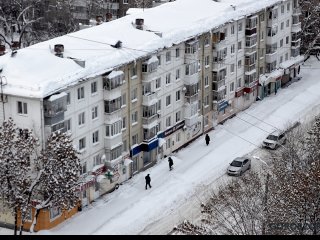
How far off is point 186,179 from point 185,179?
0.24 ft

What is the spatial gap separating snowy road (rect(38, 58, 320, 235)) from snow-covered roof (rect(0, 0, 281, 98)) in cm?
868

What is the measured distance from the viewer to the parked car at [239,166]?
54.0 m

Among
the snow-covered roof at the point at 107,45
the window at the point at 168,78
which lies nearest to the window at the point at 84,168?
the snow-covered roof at the point at 107,45

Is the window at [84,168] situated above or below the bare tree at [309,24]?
below

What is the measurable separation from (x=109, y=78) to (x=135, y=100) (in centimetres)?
489

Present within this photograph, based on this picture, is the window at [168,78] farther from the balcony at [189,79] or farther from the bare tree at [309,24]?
the bare tree at [309,24]

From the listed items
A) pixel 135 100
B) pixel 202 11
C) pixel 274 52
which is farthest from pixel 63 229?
pixel 274 52

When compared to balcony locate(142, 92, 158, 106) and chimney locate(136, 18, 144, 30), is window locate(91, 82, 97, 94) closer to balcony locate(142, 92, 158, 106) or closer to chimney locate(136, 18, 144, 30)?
balcony locate(142, 92, 158, 106)

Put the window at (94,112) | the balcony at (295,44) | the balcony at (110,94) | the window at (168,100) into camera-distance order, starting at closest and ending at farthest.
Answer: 1. the window at (94,112)
2. the balcony at (110,94)
3. the window at (168,100)
4. the balcony at (295,44)

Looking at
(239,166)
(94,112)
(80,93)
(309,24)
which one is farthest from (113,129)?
(309,24)

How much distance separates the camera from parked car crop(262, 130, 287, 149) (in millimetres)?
59375

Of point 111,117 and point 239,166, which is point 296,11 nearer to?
point 239,166

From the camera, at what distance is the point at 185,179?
5331 cm

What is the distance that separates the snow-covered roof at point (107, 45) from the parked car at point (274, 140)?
33.8 feet
